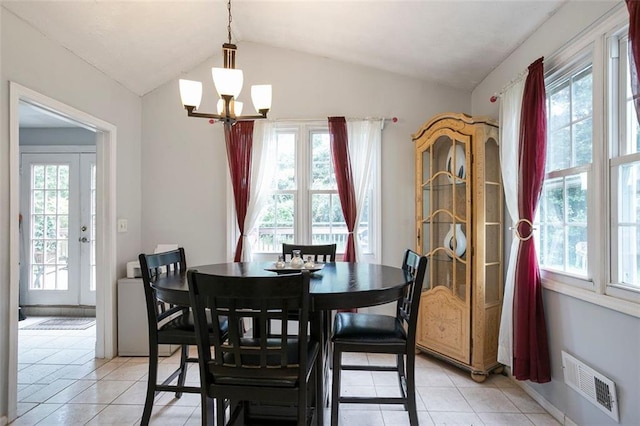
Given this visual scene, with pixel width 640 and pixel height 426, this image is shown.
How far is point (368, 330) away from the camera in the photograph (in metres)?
1.97

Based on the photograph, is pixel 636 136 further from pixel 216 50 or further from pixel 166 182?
pixel 166 182

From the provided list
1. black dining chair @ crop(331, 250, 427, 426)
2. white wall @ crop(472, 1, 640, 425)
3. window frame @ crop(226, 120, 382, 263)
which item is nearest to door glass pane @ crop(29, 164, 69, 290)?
window frame @ crop(226, 120, 382, 263)

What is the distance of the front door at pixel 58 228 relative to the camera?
168 inches

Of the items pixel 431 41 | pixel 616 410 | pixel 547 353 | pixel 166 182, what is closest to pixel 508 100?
pixel 431 41

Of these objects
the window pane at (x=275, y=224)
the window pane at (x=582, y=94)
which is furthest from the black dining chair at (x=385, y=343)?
the window pane at (x=275, y=224)

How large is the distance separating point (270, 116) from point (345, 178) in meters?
0.97

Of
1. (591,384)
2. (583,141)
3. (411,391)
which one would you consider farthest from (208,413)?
(583,141)

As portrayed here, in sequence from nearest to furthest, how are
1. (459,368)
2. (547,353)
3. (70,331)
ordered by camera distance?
(547,353)
(459,368)
(70,331)

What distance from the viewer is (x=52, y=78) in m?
2.45

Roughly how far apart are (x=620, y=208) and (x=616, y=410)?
0.97m

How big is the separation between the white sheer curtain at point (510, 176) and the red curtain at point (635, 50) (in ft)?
2.76

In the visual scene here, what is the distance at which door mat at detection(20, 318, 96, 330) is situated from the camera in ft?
12.6

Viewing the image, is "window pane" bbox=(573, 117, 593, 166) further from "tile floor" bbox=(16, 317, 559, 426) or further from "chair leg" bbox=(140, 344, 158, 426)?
"chair leg" bbox=(140, 344, 158, 426)

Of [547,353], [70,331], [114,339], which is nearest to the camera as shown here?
[547,353]
